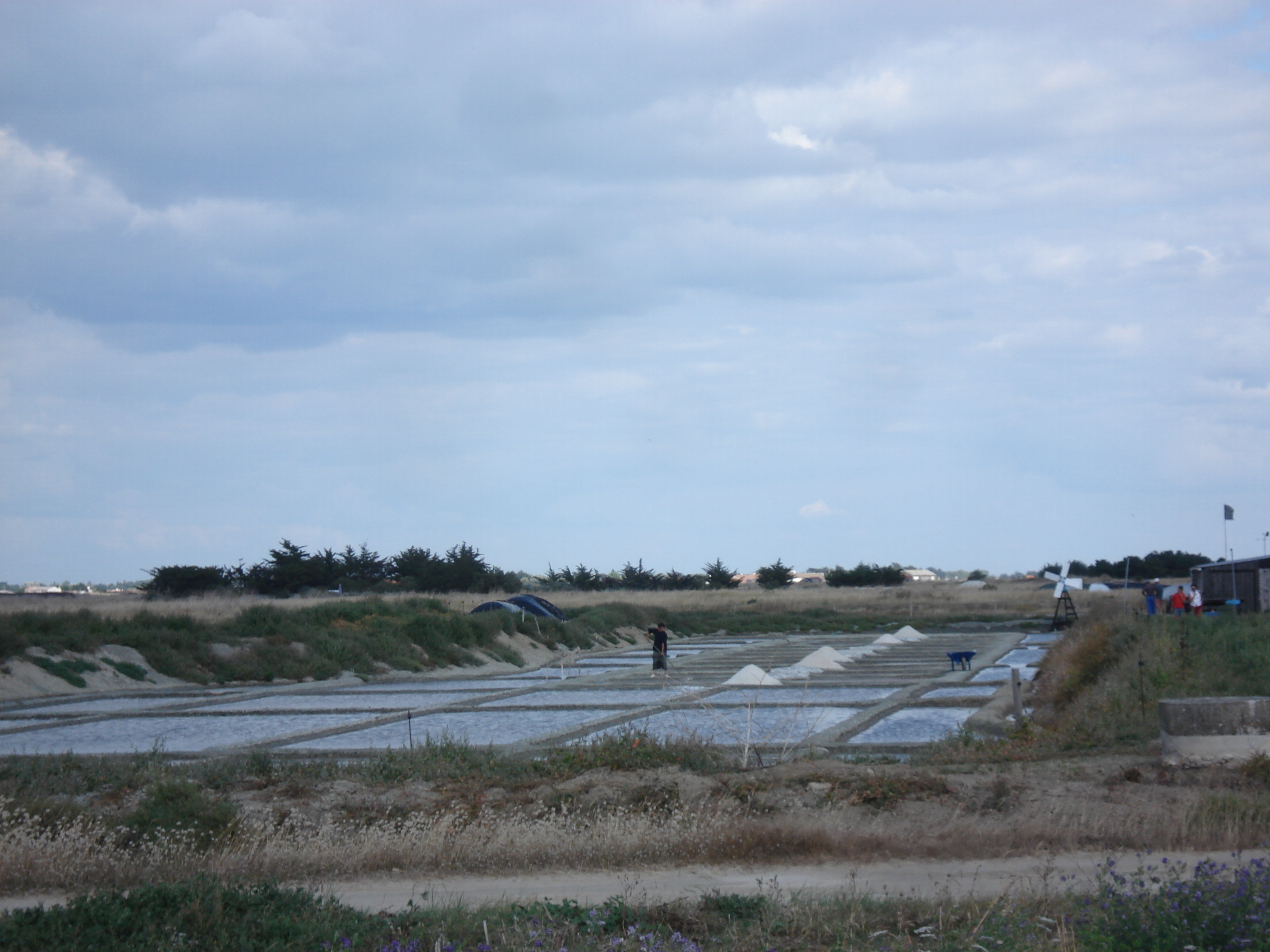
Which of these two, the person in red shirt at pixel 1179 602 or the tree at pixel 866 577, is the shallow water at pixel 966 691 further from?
the tree at pixel 866 577

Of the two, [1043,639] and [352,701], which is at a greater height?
[352,701]

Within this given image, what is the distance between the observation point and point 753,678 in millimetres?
23938

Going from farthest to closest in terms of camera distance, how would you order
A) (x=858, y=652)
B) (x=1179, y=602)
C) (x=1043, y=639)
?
(x=1043, y=639) < (x=858, y=652) < (x=1179, y=602)

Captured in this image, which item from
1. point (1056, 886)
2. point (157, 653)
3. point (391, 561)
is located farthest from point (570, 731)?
point (391, 561)

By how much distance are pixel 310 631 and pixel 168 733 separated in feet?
44.1

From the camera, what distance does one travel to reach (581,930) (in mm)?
5898

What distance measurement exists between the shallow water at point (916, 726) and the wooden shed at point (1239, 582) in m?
13.4

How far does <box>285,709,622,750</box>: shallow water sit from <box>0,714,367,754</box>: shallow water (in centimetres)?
113

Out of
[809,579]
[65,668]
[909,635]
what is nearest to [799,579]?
[809,579]

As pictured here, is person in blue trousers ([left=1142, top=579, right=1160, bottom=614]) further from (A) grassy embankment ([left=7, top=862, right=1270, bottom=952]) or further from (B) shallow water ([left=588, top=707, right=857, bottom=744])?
(A) grassy embankment ([left=7, top=862, right=1270, bottom=952])

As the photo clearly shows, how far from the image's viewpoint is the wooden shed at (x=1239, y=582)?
1099 inches

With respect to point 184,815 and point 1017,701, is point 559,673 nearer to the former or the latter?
point 1017,701

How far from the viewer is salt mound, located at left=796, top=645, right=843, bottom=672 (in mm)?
27188

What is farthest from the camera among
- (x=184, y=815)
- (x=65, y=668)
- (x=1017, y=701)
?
(x=65, y=668)
